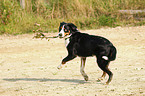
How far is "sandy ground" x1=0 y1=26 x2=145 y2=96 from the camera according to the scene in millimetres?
7090

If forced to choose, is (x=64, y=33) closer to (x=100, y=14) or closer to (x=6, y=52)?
(x=6, y=52)

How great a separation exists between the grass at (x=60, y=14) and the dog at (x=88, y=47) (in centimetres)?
858

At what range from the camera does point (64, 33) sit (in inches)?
297

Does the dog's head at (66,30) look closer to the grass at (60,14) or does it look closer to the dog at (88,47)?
the dog at (88,47)

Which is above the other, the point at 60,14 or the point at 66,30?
the point at 66,30

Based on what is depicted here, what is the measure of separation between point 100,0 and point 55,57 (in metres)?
8.16

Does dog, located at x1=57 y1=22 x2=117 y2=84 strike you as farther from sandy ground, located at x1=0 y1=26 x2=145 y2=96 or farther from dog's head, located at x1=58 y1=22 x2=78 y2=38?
sandy ground, located at x1=0 y1=26 x2=145 y2=96

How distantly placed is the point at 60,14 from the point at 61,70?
8846mm

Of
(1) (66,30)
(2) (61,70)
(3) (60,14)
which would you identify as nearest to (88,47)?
(1) (66,30)

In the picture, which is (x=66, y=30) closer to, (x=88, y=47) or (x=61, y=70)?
(x=88, y=47)

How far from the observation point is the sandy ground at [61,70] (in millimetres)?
7090

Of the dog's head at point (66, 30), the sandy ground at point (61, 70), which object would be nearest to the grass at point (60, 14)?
the sandy ground at point (61, 70)

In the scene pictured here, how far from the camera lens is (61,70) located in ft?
31.3

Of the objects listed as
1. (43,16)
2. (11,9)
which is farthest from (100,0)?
(11,9)
